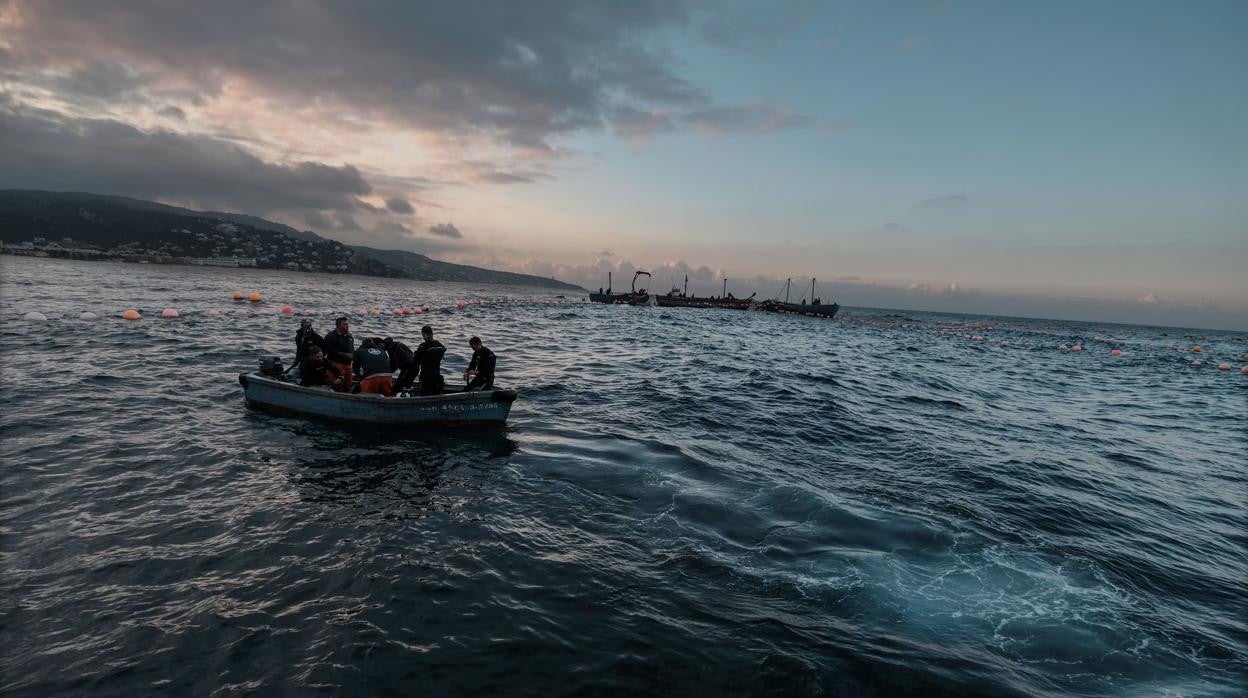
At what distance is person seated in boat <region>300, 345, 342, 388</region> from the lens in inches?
565

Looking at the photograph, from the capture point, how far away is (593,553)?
8312 millimetres

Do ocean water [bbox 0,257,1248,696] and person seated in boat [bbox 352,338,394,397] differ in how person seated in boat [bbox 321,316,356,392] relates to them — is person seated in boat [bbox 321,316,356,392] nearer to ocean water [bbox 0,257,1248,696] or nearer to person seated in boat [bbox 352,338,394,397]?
person seated in boat [bbox 352,338,394,397]

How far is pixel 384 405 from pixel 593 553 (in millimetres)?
7734

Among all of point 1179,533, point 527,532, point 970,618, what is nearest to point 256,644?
point 527,532

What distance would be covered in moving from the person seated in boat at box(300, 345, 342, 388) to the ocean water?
3.89 ft

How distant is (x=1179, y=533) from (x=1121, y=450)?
859 cm

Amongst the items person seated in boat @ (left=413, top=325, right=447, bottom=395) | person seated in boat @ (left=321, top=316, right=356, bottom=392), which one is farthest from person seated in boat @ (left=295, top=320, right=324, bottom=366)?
person seated in boat @ (left=413, top=325, right=447, bottom=395)

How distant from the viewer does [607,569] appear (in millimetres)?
7875

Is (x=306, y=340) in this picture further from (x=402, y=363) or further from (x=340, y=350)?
(x=402, y=363)

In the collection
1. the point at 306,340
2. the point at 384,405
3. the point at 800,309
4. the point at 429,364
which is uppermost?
the point at 800,309

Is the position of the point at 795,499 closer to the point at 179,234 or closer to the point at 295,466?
the point at 295,466

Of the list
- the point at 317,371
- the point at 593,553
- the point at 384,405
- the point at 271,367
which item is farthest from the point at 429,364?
the point at 593,553

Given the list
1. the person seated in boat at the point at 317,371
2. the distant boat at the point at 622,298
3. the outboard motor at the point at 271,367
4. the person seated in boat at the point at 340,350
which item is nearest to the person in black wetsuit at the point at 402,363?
the person seated in boat at the point at 340,350

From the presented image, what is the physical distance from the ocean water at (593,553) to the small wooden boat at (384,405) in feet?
1.45
